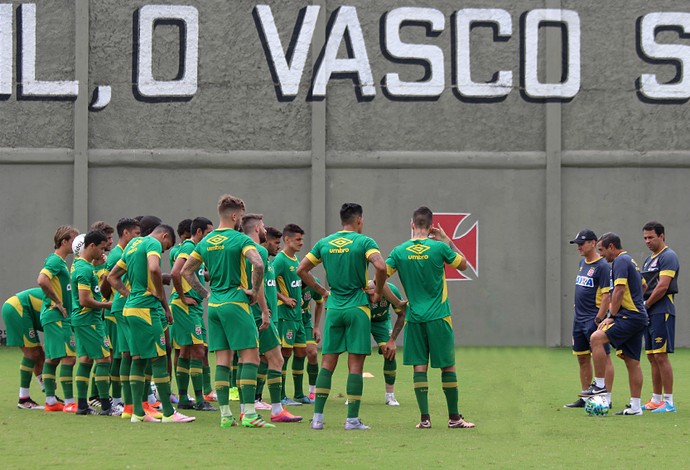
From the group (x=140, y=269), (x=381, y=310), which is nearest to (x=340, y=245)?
(x=140, y=269)

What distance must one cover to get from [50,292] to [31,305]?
1013 mm

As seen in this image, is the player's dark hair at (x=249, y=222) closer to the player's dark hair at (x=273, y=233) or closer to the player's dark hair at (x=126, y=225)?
the player's dark hair at (x=126, y=225)

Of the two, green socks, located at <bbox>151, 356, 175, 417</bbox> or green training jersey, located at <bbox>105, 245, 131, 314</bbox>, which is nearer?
green socks, located at <bbox>151, 356, 175, 417</bbox>

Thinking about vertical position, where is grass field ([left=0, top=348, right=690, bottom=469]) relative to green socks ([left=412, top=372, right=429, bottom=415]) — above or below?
below

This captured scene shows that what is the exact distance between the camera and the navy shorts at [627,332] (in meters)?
12.6

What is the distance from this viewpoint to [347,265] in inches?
435

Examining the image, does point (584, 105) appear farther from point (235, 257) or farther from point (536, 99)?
point (235, 257)

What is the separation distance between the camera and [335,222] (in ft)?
72.2

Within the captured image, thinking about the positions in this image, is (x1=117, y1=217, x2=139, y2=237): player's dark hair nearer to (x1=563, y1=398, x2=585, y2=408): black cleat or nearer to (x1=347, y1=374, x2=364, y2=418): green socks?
(x1=347, y1=374, x2=364, y2=418): green socks

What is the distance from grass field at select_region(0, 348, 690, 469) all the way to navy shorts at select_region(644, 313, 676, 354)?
2.47ft

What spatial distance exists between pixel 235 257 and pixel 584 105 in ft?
42.2

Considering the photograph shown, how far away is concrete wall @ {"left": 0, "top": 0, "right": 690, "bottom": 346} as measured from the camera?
71.8 feet

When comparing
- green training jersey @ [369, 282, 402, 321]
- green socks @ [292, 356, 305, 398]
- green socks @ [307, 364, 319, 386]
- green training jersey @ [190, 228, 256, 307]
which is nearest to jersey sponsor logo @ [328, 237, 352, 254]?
green training jersey @ [190, 228, 256, 307]

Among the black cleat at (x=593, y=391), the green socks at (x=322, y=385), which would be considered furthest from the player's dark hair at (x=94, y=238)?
the black cleat at (x=593, y=391)
